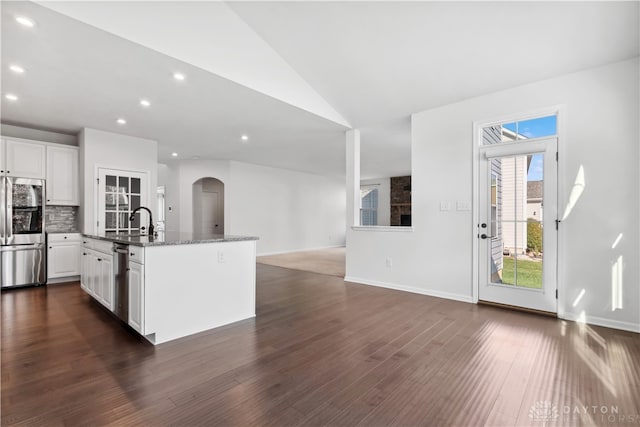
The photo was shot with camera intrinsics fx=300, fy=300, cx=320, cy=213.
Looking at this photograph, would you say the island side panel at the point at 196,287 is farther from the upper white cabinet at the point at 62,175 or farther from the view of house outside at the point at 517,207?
the upper white cabinet at the point at 62,175

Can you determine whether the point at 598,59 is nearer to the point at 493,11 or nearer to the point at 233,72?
the point at 493,11

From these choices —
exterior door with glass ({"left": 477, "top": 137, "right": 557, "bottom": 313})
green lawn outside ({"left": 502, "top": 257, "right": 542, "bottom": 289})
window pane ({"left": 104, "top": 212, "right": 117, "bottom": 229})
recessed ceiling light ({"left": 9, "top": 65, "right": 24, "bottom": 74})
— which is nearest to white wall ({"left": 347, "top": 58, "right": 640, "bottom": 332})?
exterior door with glass ({"left": 477, "top": 137, "right": 557, "bottom": 313})

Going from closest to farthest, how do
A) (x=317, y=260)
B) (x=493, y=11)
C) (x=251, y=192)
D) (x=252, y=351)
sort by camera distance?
1. (x=252, y=351)
2. (x=493, y=11)
3. (x=317, y=260)
4. (x=251, y=192)

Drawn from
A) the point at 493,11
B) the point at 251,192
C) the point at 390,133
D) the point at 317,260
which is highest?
the point at 493,11

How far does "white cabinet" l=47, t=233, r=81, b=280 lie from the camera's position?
480 cm

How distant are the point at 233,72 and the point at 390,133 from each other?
3210mm

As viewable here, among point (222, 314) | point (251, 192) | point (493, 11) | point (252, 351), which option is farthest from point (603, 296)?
point (251, 192)

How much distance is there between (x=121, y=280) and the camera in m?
2.94

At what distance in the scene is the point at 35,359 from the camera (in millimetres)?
2309

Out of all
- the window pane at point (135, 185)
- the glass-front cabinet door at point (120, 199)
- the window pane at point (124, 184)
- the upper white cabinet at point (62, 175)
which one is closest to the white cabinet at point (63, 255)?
the glass-front cabinet door at point (120, 199)

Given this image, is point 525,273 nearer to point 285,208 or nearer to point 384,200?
point 285,208

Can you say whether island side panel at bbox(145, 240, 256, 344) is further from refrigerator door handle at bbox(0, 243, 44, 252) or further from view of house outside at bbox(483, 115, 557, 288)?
refrigerator door handle at bbox(0, 243, 44, 252)

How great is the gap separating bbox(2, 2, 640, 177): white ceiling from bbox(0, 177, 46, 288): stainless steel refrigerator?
43.6 inches

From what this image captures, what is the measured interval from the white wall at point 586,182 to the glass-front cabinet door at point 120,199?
5.30 meters
